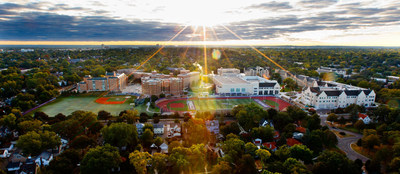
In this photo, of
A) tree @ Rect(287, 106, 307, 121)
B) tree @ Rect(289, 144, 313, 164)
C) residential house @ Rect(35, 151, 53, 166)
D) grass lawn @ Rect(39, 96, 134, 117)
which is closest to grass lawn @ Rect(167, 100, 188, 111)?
grass lawn @ Rect(39, 96, 134, 117)

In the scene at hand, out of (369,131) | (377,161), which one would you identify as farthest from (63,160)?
(369,131)

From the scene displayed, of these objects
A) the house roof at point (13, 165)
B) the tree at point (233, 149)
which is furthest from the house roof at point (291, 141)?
the house roof at point (13, 165)

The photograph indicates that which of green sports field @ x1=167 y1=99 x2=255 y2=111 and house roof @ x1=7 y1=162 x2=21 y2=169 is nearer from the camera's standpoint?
house roof @ x1=7 y1=162 x2=21 y2=169

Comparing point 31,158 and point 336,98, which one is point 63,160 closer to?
point 31,158

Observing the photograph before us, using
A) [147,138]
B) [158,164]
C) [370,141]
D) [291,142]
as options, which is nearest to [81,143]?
[147,138]

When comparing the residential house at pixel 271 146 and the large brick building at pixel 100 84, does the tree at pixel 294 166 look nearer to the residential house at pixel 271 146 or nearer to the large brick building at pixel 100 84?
the residential house at pixel 271 146

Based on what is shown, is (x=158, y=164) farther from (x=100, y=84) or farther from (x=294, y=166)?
(x=100, y=84)

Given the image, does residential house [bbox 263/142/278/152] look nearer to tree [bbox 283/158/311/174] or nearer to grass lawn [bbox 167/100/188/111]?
tree [bbox 283/158/311/174]
